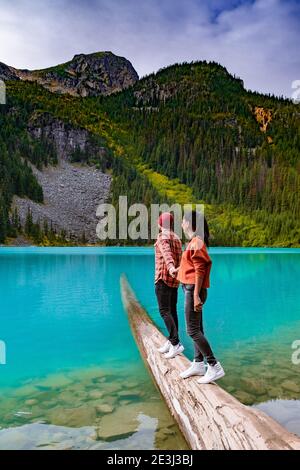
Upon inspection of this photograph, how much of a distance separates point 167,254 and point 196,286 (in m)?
1.43

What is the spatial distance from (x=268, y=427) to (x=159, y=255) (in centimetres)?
351

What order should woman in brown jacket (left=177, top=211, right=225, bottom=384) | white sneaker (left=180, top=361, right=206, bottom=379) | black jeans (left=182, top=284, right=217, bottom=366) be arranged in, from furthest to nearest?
white sneaker (left=180, top=361, right=206, bottom=379) < black jeans (left=182, top=284, right=217, bottom=366) < woman in brown jacket (left=177, top=211, right=225, bottom=384)

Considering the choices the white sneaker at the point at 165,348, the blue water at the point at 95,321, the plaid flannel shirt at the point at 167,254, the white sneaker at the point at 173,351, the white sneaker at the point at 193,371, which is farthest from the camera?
the blue water at the point at 95,321

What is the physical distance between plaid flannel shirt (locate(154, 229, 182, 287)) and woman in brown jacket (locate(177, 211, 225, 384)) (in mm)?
968

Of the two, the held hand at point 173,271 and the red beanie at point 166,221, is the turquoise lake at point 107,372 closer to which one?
the held hand at point 173,271

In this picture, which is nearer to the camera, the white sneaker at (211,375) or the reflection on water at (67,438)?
the reflection on water at (67,438)

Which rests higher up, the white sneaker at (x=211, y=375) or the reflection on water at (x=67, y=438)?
the white sneaker at (x=211, y=375)
